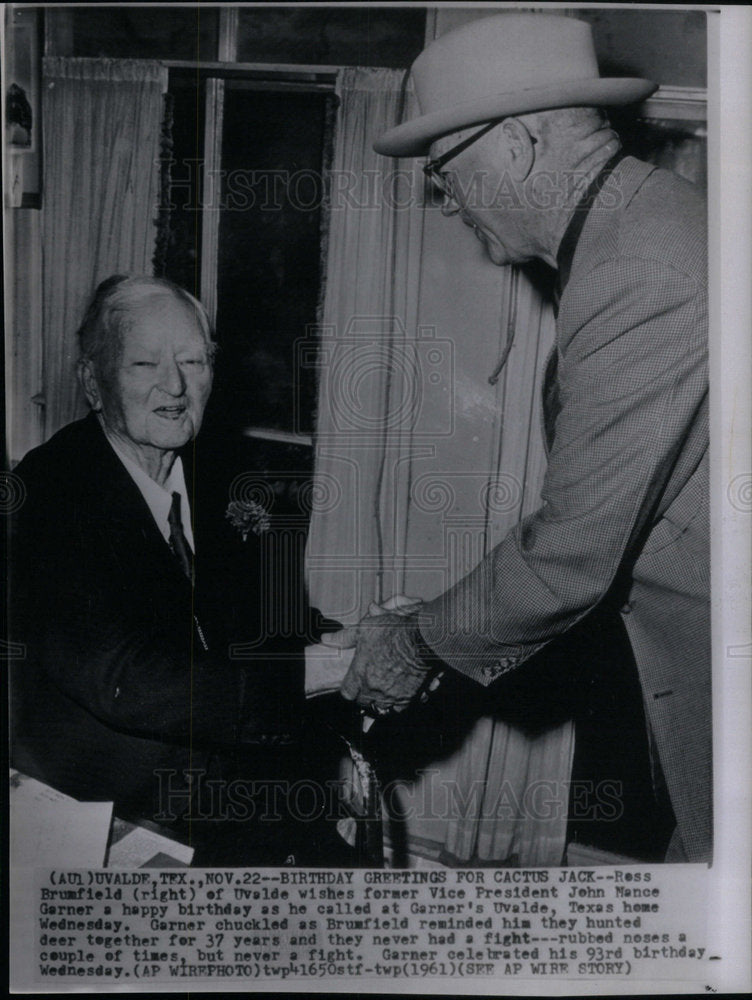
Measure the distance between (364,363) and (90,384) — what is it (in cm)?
55

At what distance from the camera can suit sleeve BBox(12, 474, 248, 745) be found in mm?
1783

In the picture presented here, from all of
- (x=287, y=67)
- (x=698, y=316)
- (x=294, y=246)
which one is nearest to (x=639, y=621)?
(x=698, y=316)

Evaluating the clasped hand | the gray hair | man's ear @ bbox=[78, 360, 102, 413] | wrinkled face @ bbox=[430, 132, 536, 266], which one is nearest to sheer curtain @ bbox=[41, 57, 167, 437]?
the gray hair

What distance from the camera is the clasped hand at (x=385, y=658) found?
1.78 meters

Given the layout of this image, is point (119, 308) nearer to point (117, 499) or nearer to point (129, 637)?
point (117, 499)

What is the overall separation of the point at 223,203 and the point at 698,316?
0.96m

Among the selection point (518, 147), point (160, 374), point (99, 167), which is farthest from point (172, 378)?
point (518, 147)

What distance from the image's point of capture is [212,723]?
5.90ft

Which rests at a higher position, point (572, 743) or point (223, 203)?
point (223, 203)

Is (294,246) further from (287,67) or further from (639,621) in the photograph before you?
(639,621)

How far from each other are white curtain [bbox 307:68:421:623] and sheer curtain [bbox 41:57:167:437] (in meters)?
0.38

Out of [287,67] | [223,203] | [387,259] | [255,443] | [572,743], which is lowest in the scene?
[572,743]

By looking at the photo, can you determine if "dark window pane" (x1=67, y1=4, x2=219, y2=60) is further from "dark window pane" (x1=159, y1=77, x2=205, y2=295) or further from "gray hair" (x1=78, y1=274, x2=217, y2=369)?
"gray hair" (x1=78, y1=274, x2=217, y2=369)

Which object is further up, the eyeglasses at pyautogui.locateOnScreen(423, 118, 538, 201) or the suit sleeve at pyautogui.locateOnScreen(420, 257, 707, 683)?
the eyeglasses at pyautogui.locateOnScreen(423, 118, 538, 201)
